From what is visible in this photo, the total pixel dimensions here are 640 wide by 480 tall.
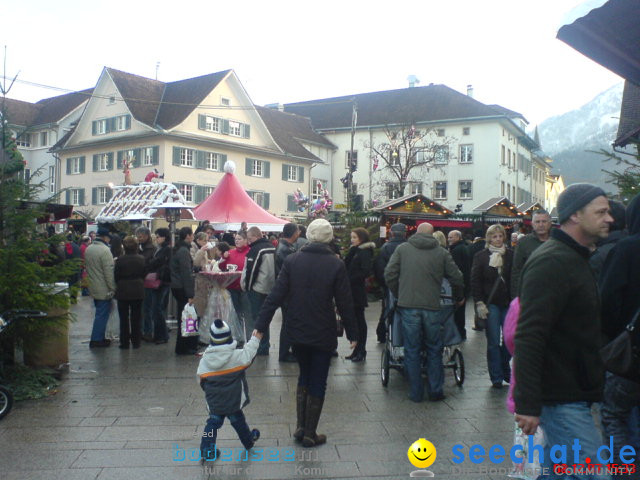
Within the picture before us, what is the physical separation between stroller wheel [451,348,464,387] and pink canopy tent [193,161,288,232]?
11512 millimetres

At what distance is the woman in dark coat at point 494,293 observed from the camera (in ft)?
24.9

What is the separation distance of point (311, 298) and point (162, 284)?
587 cm

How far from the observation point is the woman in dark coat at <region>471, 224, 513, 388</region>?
7.60m

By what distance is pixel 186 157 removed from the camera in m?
45.2

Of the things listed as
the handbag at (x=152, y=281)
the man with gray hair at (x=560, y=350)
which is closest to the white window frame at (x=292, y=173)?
the handbag at (x=152, y=281)

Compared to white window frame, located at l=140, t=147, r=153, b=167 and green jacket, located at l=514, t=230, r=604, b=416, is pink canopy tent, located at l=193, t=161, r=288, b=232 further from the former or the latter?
white window frame, located at l=140, t=147, r=153, b=167

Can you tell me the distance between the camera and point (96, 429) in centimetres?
589

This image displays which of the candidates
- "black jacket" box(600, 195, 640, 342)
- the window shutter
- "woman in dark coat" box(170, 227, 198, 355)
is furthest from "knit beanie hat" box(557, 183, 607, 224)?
the window shutter

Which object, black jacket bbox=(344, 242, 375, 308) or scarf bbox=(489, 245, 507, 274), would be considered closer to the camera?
scarf bbox=(489, 245, 507, 274)

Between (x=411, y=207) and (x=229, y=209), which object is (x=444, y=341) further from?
(x=411, y=207)

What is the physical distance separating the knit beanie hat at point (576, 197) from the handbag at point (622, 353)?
79cm

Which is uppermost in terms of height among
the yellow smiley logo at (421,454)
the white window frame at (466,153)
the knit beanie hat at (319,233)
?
the white window frame at (466,153)

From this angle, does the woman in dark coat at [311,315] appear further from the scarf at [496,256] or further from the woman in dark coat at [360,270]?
the woman in dark coat at [360,270]

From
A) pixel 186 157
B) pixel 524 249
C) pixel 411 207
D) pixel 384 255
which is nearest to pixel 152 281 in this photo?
pixel 384 255
